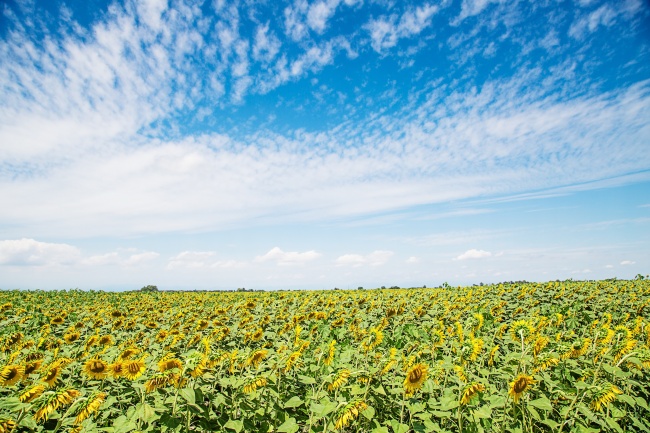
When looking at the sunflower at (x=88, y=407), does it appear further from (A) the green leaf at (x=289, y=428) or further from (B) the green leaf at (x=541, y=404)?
(B) the green leaf at (x=541, y=404)

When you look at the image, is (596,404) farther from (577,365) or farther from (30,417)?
(30,417)

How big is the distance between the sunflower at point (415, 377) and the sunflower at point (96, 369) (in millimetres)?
3568

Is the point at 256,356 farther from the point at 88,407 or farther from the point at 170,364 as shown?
the point at 88,407

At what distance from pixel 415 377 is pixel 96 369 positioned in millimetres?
3916

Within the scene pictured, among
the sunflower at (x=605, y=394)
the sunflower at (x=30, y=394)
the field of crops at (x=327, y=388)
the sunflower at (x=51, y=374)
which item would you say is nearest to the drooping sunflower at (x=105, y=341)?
the field of crops at (x=327, y=388)

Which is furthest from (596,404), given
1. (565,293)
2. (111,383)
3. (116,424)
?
(565,293)

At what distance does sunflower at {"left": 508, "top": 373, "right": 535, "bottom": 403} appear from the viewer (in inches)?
126

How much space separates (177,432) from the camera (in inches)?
119

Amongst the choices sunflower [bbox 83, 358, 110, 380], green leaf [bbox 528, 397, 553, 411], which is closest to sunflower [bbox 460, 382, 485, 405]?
green leaf [bbox 528, 397, 553, 411]

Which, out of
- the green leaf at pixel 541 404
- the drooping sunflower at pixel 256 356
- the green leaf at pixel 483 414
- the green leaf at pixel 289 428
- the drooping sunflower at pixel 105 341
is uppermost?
the drooping sunflower at pixel 256 356

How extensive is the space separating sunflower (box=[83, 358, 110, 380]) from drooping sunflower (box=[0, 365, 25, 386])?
0.66 m

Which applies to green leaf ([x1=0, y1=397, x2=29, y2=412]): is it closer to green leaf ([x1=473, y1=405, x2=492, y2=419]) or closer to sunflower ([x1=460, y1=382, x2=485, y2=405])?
sunflower ([x1=460, y1=382, x2=485, y2=405])

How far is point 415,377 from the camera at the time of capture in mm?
3494

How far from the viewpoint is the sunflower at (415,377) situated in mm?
3420
